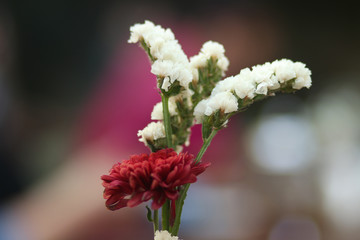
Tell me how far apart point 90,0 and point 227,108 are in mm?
1860

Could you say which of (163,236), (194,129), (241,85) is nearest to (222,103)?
(241,85)

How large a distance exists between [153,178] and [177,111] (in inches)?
5.0

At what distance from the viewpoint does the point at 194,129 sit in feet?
4.97

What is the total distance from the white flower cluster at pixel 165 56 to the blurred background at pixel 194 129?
1.08 meters

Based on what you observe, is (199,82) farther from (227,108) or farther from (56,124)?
(56,124)

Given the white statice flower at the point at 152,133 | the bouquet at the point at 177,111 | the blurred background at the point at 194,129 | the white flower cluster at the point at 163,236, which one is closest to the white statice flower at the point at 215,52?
the bouquet at the point at 177,111

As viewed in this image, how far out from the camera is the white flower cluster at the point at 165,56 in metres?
0.43

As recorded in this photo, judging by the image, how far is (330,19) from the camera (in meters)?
2.41

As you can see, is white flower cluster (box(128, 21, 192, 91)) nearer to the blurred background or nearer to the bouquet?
the bouquet

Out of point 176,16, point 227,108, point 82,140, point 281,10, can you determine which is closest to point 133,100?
point 82,140

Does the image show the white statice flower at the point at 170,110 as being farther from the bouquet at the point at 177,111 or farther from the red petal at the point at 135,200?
the red petal at the point at 135,200

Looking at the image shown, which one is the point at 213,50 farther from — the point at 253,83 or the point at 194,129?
the point at 194,129

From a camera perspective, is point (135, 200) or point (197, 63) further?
point (197, 63)

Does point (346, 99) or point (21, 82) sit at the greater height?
point (21, 82)
